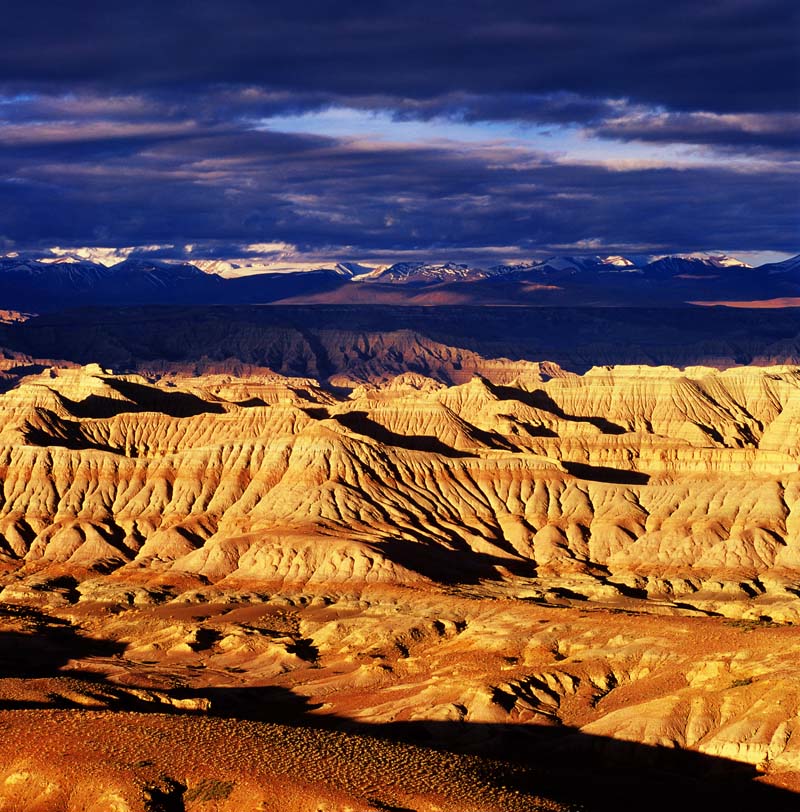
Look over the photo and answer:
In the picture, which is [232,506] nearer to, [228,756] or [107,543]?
[107,543]

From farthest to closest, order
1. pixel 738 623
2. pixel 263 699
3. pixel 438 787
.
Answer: pixel 738 623, pixel 263 699, pixel 438 787

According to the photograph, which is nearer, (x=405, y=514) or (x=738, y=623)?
(x=738, y=623)

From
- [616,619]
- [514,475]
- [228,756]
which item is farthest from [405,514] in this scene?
[228,756]

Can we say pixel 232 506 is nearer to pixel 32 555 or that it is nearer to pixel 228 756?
pixel 32 555

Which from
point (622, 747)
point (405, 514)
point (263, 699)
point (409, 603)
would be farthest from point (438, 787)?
point (405, 514)

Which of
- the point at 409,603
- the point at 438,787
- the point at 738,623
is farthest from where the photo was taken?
the point at 409,603

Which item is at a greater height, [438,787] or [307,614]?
[438,787]
